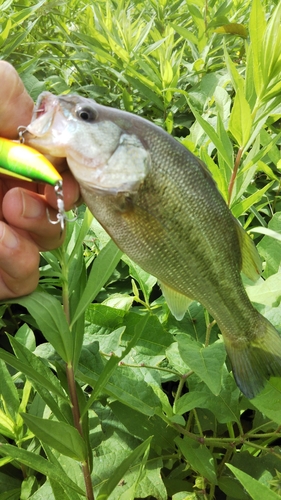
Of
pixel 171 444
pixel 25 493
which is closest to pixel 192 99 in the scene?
pixel 171 444

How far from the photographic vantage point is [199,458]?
4.28ft

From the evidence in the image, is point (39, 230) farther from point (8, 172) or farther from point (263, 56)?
point (263, 56)

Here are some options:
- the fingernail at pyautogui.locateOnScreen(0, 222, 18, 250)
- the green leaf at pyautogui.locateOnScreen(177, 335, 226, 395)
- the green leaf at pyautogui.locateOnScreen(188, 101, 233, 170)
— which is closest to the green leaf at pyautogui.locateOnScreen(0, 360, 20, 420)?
the fingernail at pyautogui.locateOnScreen(0, 222, 18, 250)

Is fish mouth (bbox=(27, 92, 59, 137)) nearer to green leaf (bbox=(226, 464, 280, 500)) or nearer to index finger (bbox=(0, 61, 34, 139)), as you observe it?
index finger (bbox=(0, 61, 34, 139))

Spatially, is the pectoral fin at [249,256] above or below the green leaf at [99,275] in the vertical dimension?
above

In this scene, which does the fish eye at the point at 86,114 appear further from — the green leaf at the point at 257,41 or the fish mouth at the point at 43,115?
the green leaf at the point at 257,41

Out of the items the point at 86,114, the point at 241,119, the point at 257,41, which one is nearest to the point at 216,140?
the point at 241,119

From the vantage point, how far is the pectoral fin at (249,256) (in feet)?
3.96

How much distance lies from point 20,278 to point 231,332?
0.62 metres

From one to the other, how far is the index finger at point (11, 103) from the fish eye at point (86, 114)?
1.14 ft

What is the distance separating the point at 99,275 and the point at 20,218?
0.27 metres

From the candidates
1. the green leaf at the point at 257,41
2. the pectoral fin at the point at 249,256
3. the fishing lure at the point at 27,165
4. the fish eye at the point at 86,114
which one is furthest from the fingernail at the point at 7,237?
the green leaf at the point at 257,41

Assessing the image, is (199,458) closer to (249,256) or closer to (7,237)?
(249,256)

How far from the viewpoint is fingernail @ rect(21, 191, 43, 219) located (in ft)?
3.95
